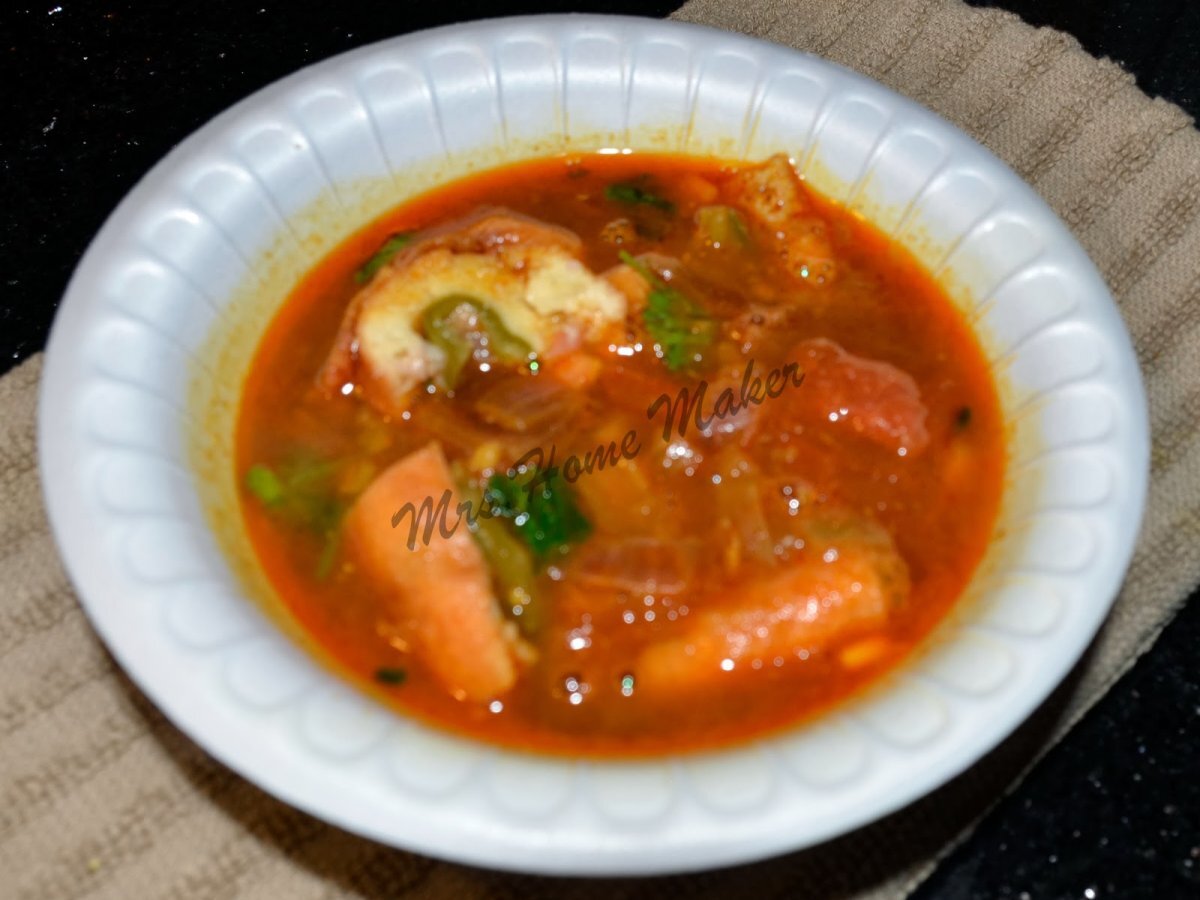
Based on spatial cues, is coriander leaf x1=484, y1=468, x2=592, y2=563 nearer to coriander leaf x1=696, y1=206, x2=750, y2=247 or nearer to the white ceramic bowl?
the white ceramic bowl

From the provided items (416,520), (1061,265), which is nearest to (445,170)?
(416,520)

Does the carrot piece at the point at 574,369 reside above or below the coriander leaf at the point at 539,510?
above

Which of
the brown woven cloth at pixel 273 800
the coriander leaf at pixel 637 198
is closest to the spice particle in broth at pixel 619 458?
the coriander leaf at pixel 637 198

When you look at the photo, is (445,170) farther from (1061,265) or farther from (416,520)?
(1061,265)

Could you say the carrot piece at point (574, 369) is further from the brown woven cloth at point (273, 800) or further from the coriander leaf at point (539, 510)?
the brown woven cloth at point (273, 800)

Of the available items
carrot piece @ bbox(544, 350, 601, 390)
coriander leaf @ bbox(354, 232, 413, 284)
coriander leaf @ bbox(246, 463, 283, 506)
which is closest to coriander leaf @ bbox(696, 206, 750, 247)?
carrot piece @ bbox(544, 350, 601, 390)

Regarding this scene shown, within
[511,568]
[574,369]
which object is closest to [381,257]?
[574,369]

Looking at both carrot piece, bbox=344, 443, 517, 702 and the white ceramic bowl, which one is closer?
the white ceramic bowl

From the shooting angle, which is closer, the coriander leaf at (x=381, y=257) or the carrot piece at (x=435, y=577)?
the carrot piece at (x=435, y=577)
